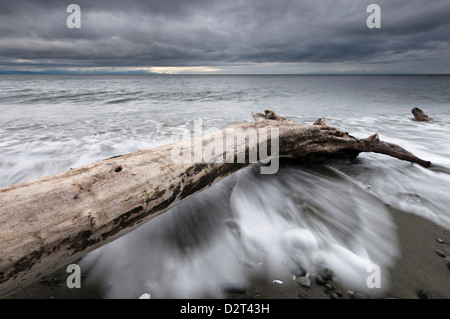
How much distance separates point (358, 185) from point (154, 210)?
321cm

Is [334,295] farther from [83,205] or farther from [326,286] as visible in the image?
[83,205]

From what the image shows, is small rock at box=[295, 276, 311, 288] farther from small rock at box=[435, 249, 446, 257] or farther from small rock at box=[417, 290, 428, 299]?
small rock at box=[435, 249, 446, 257]

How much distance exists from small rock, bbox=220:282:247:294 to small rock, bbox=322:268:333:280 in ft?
2.32

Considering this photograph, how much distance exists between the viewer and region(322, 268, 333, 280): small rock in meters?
2.00

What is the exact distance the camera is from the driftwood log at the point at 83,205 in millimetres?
1331

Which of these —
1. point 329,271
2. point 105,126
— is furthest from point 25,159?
point 329,271

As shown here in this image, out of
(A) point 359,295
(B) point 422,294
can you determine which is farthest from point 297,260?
(B) point 422,294

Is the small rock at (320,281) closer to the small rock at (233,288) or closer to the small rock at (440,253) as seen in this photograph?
the small rock at (233,288)

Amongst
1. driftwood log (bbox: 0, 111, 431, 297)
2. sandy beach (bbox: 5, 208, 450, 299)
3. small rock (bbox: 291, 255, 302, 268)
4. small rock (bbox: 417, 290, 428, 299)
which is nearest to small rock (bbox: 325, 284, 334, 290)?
sandy beach (bbox: 5, 208, 450, 299)

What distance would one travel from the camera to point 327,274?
2.02 meters

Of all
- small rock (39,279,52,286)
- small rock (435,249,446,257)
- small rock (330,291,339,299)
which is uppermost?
small rock (435,249,446,257)

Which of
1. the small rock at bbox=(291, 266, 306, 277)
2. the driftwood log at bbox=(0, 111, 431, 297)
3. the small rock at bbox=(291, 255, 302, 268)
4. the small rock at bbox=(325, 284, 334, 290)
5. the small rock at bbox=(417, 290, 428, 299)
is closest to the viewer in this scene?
the driftwood log at bbox=(0, 111, 431, 297)

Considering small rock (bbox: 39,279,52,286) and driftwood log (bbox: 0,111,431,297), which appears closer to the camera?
driftwood log (bbox: 0,111,431,297)

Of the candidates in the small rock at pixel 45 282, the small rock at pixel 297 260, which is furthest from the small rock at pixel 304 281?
the small rock at pixel 45 282
